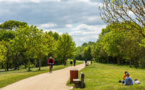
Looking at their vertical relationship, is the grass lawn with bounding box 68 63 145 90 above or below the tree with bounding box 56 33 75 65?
below

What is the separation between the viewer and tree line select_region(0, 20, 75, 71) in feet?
130

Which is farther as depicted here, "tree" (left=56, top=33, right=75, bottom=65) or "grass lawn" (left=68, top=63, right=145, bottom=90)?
"tree" (left=56, top=33, right=75, bottom=65)

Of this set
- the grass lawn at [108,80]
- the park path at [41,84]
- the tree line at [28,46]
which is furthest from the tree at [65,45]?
the park path at [41,84]

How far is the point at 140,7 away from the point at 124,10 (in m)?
1.15

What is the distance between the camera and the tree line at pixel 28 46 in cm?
3966

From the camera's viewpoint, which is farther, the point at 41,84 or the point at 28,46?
the point at 28,46

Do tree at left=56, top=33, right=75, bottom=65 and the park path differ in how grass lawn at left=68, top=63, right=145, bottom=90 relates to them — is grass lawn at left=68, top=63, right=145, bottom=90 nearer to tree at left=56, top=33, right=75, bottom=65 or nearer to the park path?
the park path

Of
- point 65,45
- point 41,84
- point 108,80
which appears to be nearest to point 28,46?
point 65,45

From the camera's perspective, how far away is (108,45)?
5847 cm

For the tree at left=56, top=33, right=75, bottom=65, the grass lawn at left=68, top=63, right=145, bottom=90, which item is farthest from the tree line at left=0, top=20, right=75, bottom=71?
the grass lawn at left=68, top=63, right=145, bottom=90

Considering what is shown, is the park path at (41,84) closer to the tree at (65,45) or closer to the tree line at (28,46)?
the tree line at (28,46)

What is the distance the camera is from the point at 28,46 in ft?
129

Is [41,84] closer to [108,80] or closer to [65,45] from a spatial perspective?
[108,80]

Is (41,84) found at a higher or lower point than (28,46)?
lower
